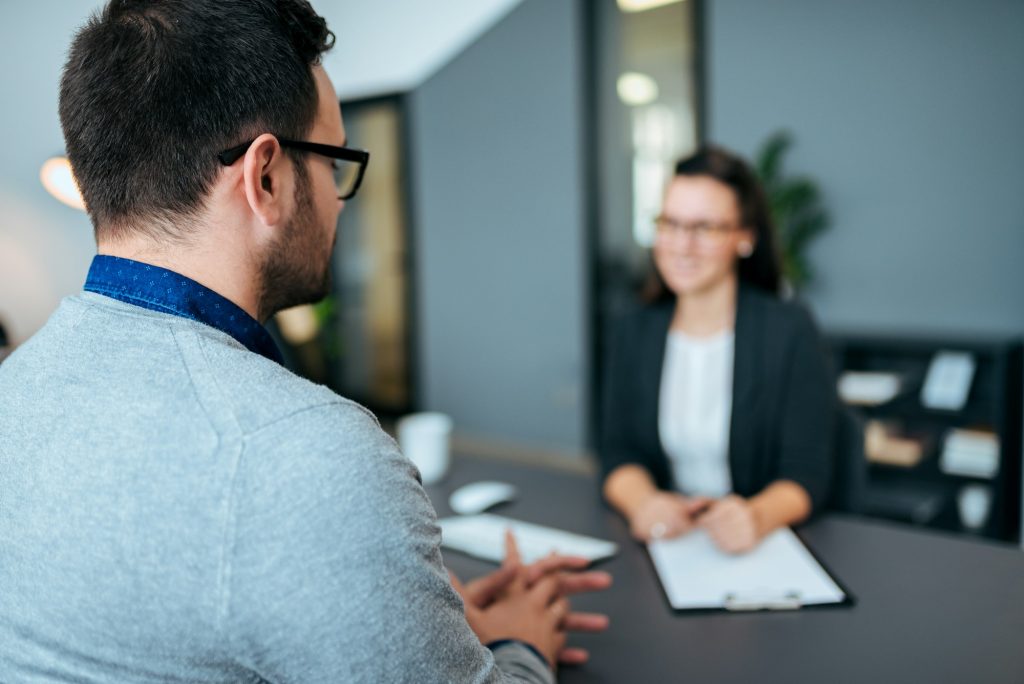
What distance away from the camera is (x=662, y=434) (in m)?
1.85

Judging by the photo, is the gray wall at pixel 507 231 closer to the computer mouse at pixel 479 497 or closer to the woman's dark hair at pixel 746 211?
the woman's dark hair at pixel 746 211

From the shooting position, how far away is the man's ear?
0.73 metres

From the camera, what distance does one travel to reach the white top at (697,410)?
5.98ft

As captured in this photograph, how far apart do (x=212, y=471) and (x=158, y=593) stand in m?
0.10

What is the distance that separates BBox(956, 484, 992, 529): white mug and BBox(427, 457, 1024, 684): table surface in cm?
208

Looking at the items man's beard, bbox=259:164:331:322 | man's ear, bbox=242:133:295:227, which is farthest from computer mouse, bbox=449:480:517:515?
man's ear, bbox=242:133:295:227

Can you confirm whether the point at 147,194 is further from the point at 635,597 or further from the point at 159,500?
the point at 635,597

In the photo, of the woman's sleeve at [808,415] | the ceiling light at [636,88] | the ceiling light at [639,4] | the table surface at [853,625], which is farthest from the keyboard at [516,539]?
the ceiling light at [639,4]

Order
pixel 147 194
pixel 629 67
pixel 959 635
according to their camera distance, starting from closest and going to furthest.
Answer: pixel 147 194 → pixel 959 635 → pixel 629 67

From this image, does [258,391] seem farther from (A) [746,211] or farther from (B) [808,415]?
(A) [746,211]

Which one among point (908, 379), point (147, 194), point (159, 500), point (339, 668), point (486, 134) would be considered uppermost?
point (486, 134)

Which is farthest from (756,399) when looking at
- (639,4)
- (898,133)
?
(639,4)

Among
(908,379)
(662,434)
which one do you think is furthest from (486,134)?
(662,434)

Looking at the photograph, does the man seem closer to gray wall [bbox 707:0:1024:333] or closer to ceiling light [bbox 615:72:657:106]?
gray wall [bbox 707:0:1024:333]
